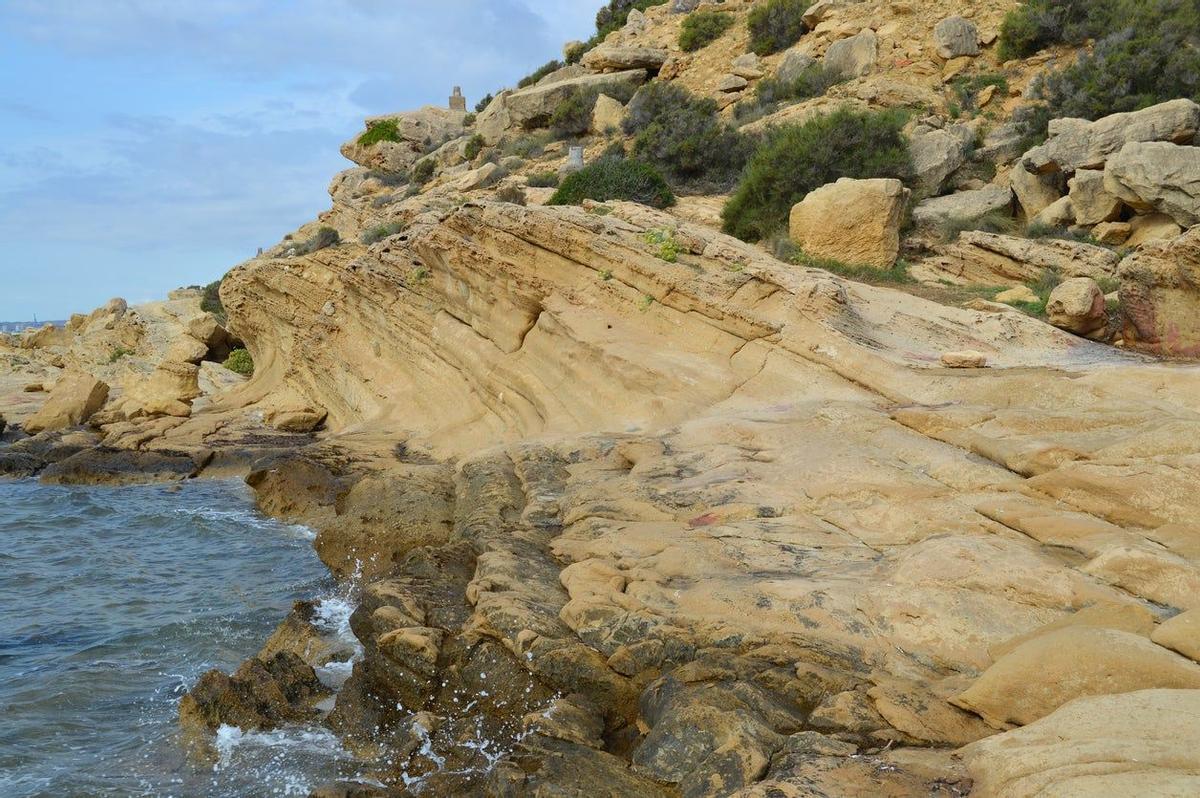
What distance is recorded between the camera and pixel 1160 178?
16750 millimetres

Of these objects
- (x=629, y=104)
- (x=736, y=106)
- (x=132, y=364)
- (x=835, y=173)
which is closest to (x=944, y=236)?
(x=835, y=173)

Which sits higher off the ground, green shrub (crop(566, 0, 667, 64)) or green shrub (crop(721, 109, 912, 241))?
green shrub (crop(566, 0, 667, 64))

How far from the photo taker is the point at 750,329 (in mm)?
12102

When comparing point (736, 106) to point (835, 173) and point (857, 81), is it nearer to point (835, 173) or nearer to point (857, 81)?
point (857, 81)

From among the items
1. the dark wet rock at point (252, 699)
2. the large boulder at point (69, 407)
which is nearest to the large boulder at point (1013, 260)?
the dark wet rock at point (252, 699)

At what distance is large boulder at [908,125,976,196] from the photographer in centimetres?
2097

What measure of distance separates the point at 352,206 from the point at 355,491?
2289 centimetres

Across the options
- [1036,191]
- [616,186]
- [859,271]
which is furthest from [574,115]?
[859,271]

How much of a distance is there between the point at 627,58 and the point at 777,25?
5.89m

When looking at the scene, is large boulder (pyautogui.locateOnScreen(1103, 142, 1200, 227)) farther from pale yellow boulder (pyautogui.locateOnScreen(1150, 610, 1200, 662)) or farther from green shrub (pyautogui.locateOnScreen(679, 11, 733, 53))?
green shrub (pyautogui.locateOnScreen(679, 11, 733, 53))

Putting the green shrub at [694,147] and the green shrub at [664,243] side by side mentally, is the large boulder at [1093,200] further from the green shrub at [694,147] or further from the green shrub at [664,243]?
the green shrub at [664,243]

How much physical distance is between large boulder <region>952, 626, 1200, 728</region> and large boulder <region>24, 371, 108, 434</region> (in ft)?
79.7

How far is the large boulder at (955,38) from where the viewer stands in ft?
88.2

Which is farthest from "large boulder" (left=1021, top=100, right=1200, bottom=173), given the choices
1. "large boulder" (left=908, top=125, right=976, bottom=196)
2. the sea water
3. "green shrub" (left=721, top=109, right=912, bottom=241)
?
the sea water
